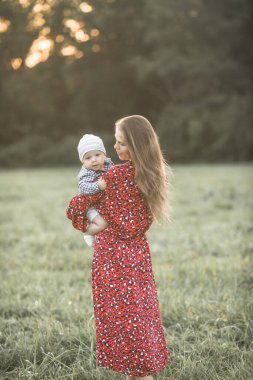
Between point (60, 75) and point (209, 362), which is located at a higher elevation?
point (60, 75)

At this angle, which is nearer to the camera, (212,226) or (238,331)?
(238,331)

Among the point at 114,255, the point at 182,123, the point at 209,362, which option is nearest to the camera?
the point at 114,255

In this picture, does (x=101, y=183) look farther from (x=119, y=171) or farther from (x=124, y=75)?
(x=124, y=75)

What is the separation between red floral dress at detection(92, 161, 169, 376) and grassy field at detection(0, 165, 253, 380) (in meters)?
0.49

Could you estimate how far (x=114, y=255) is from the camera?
109 inches

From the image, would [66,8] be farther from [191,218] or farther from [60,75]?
[191,218]

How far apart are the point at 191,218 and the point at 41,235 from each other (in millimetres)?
2809

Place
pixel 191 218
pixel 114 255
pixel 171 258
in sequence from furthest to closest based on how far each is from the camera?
pixel 191 218 < pixel 171 258 < pixel 114 255

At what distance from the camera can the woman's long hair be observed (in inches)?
106

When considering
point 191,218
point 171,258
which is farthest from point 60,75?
point 171,258

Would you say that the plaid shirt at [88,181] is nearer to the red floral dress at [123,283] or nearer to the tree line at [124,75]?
the red floral dress at [123,283]

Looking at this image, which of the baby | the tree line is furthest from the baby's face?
the tree line

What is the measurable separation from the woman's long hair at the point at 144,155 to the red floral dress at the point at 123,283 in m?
0.06

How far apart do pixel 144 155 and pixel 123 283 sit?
2.41 feet
